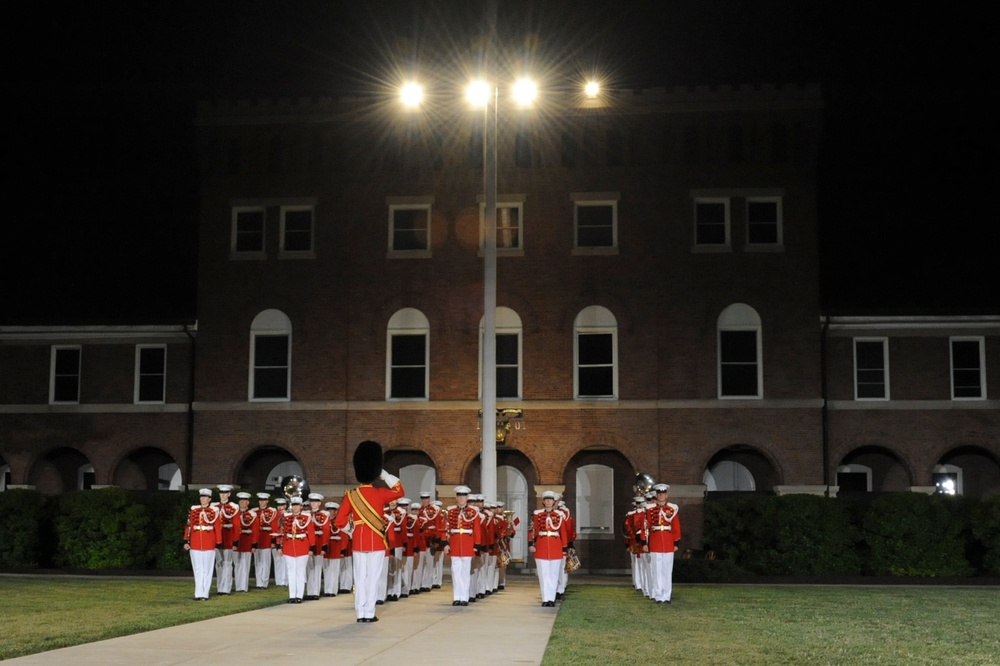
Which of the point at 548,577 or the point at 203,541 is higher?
the point at 203,541

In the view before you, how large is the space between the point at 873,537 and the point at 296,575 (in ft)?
45.7

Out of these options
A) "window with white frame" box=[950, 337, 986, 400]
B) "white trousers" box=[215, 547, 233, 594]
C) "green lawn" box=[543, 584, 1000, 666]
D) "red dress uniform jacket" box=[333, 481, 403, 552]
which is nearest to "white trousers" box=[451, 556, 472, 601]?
"green lawn" box=[543, 584, 1000, 666]

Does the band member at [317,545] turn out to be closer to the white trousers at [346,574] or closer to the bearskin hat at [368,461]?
the white trousers at [346,574]

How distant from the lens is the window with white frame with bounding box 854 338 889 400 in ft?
123

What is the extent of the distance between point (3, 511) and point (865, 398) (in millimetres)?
23557

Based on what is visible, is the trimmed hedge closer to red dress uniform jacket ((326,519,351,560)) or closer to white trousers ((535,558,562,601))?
white trousers ((535,558,562,601))

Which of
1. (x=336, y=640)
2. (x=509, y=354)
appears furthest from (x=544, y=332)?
(x=336, y=640)

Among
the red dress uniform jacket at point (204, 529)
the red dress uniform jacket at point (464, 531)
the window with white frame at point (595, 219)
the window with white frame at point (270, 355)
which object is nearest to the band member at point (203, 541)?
the red dress uniform jacket at point (204, 529)

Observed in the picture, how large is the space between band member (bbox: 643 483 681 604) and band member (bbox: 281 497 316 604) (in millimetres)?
5733

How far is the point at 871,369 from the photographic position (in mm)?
37750

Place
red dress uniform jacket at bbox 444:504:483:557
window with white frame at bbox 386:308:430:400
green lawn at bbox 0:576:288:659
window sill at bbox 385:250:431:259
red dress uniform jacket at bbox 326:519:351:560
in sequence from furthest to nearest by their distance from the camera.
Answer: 1. window sill at bbox 385:250:431:259
2. window with white frame at bbox 386:308:430:400
3. red dress uniform jacket at bbox 326:519:351:560
4. red dress uniform jacket at bbox 444:504:483:557
5. green lawn at bbox 0:576:288:659

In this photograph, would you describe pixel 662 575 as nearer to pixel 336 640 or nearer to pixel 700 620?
pixel 700 620

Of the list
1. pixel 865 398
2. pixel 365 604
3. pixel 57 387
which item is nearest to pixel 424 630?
pixel 365 604

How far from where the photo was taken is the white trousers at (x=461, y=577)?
20.4 metres
